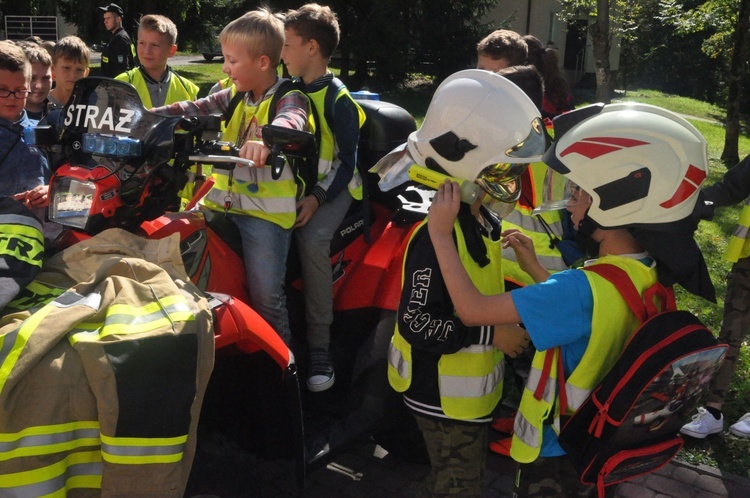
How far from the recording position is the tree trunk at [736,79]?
13.0 m

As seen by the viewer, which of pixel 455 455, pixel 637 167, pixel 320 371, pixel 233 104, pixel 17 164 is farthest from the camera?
pixel 320 371

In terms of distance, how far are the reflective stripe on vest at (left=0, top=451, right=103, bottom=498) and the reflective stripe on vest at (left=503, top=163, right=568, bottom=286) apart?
2186mm

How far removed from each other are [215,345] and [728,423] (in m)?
3.61

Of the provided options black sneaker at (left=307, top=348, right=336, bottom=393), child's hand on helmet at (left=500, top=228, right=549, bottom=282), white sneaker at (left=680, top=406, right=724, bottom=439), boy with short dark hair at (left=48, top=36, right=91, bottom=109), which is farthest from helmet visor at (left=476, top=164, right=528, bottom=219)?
boy with short dark hair at (left=48, top=36, right=91, bottom=109)

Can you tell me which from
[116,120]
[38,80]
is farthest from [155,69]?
[116,120]

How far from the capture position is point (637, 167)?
7.45 ft

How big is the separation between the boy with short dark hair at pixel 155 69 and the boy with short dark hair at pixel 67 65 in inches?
26.0

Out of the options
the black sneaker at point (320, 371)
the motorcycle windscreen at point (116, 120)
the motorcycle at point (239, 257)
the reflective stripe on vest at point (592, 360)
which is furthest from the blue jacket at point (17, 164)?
the reflective stripe on vest at point (592, 360)

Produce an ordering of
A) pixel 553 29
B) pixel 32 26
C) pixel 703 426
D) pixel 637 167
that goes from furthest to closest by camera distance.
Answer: pixel 553 29 < pixel 32 26 < pixel 703 426 < pixel 637 167

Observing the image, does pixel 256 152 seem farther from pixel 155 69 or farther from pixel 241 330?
pixel 155 69

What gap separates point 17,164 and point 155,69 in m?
2.32

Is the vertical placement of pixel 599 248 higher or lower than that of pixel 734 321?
higher

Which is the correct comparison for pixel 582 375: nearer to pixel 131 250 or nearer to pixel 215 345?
pixel 215 345

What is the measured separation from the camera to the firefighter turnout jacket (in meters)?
1.98
